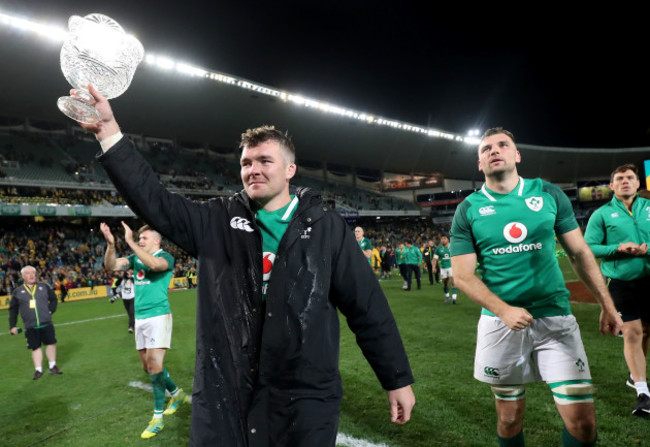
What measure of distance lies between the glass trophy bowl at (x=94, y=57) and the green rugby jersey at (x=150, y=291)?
3.40 meters

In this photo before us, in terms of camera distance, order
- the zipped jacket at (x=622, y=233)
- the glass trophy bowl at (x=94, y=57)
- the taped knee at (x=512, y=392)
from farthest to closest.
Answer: the zipped jacket at (x=622, y=233), the taped knee at (x=512, y=392), the glass trophy bowl at (x=94, y=57)

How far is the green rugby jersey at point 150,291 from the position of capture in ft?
17.0

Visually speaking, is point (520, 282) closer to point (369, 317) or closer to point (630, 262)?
point (369, 317)

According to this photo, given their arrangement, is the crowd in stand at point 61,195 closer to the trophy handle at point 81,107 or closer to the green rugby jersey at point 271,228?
the trophy handle at point 81,107

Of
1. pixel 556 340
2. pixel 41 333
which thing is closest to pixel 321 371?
pixel 556 340

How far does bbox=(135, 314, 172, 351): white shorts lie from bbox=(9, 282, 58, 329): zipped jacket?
3758 mm

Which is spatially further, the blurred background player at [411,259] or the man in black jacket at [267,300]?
the blurred background player at [411,259]

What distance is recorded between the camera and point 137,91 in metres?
30.5

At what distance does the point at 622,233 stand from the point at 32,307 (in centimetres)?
916

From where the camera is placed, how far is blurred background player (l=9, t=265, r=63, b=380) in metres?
7.45

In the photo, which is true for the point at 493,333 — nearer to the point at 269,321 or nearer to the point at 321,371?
the point at 321,371

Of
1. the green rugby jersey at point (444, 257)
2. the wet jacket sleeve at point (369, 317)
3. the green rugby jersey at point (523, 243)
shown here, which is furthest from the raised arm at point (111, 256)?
the green rugby jersey at point (444, 257)

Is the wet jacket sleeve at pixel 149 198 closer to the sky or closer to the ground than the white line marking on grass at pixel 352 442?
closer to the sky

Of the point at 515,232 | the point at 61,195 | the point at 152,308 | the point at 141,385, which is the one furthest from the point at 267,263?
the point at 61,195
